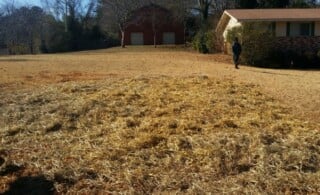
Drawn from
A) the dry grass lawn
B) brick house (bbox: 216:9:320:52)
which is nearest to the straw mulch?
the dry grass lawn

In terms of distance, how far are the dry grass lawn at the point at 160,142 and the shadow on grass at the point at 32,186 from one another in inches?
0.7

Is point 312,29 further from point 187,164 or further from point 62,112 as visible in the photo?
point 187,164

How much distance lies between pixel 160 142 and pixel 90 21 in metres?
66.5

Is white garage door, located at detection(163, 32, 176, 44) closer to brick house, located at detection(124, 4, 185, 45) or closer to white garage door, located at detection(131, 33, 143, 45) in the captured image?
brick house, located at detection(124, 4, 185, 45)

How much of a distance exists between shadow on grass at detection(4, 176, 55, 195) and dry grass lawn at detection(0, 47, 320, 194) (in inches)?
0.7

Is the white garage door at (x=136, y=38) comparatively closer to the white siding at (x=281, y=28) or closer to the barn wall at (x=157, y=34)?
the barn wall at (x=157, y=34)

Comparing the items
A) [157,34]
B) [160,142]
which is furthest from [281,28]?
[160,142]

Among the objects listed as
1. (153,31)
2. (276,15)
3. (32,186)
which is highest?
(276,15)

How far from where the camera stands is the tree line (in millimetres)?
59000

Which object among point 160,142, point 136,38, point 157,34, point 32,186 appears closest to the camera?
point 32,186

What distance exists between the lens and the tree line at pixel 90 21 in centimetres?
5900

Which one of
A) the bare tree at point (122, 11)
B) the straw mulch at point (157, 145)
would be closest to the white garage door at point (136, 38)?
the bare tree at point (122, 11)

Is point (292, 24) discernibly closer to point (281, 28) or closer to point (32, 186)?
point (281, 28)

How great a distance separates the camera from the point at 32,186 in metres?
7.87
